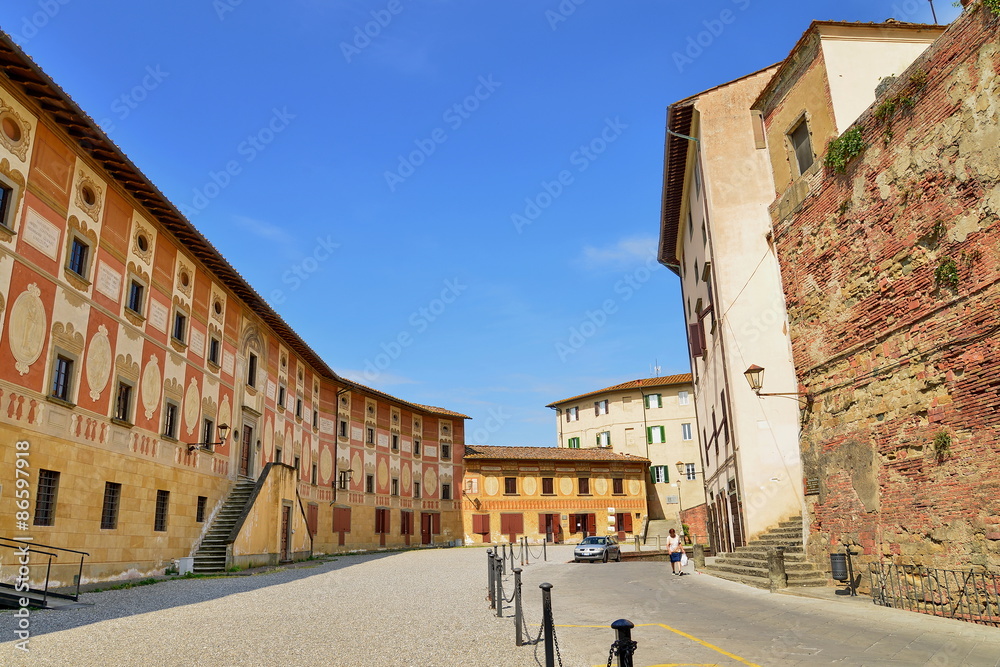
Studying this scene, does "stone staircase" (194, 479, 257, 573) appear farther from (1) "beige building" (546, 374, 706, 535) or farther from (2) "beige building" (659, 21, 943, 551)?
(1) "beige building" (546, 374, 706, 535)

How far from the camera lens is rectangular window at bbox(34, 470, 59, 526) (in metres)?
14.3

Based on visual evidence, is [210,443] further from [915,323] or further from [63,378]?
[915,323]

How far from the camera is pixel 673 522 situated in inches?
2036

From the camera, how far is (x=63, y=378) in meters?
15.6

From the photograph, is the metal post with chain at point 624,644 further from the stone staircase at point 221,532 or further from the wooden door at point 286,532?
the wooden door at point 286,532

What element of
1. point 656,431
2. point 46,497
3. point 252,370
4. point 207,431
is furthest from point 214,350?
point 656,431

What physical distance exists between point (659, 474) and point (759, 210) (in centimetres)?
3752

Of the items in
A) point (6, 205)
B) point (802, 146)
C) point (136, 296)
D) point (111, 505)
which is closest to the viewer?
point (6, 205)

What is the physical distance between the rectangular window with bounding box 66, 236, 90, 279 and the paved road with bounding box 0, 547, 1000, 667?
745 cm

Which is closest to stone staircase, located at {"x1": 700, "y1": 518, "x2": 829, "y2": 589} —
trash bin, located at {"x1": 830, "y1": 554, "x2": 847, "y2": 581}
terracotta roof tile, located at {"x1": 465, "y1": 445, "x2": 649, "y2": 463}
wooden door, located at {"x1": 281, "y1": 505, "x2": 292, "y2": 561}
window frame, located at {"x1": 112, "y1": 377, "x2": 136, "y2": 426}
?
trash bin, located at {"x1": 830, "y1": 554, "x2": 847, "y2": 581}

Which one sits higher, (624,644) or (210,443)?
(210,443)

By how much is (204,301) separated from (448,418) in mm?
27846

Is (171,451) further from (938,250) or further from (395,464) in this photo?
(395,464)

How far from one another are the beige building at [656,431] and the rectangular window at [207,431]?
37422 mm
